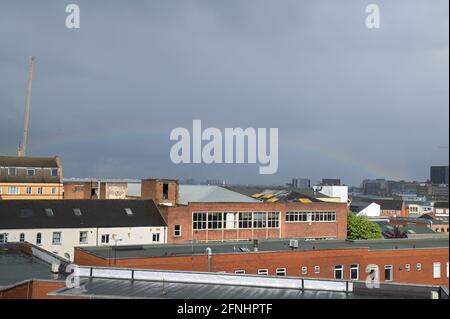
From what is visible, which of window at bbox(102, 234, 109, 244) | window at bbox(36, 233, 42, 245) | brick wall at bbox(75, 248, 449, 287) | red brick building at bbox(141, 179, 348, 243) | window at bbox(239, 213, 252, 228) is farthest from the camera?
window at bbox(239, 213, 252, 228)

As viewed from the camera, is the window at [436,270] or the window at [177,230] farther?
the window at [177,230]

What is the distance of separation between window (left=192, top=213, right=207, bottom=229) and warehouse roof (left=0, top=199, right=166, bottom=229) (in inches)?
117

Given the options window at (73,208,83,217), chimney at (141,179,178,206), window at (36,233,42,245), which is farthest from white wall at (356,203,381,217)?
window at (36,233,42,245)

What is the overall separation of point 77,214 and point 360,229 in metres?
32.9

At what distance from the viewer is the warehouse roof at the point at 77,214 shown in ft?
131

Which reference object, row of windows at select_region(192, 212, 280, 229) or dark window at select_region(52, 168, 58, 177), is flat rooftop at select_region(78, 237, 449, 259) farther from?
dark window at select_region(52, 168, 58, 177)

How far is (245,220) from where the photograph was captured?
48.0 metres

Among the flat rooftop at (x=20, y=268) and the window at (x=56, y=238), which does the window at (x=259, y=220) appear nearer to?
the window at (x=56, y=238)

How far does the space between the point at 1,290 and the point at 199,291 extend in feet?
19.2

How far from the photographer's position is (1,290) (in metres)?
14.3

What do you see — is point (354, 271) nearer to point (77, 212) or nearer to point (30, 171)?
point (77, 212)

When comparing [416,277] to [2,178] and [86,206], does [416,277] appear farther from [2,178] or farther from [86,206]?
[2,178]

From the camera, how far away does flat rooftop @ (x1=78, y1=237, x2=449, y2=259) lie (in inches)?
1203

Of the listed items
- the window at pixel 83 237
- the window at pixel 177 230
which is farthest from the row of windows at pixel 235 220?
the window at pixel 83 237
